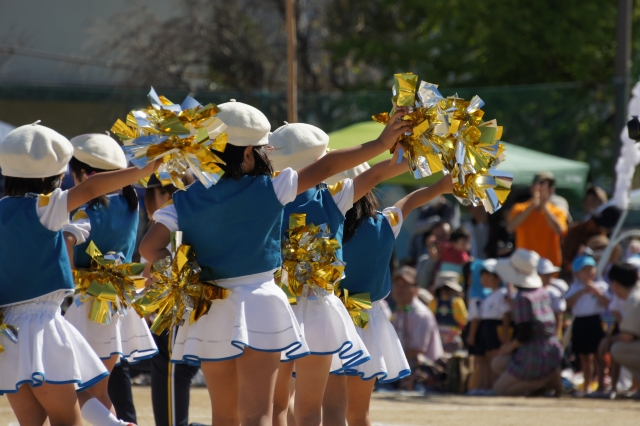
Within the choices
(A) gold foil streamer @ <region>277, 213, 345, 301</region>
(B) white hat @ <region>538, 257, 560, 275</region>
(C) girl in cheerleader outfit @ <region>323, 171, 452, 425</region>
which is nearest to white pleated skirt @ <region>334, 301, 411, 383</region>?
(C) girl in cheerleader outfit @ <region>323, 171, 452, 425</region>

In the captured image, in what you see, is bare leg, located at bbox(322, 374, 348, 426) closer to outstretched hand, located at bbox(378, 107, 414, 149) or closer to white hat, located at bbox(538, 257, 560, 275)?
outstretched hand, located at bbox(378, 107, 414, 149)

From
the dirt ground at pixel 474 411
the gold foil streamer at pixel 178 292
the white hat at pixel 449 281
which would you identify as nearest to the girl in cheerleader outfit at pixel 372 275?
the gold foil streamer at pixel 178 292

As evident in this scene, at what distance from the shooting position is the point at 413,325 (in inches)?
352

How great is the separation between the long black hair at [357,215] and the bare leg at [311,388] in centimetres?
67

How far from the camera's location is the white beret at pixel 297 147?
13.9ft

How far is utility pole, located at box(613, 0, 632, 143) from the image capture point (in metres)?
11.9

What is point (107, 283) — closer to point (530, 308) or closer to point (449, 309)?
point (530, 308)

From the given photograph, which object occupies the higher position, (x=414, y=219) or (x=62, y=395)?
(x=62, y=395)

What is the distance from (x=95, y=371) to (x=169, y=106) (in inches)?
44.5

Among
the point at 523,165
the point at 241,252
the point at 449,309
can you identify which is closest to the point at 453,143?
the point at 241,252

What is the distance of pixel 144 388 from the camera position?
8.50 metres

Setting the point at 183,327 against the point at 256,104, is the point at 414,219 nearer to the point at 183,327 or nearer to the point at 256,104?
the point at 256,104

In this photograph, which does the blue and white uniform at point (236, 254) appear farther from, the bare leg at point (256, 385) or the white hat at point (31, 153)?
the white hat at point (31, 153)

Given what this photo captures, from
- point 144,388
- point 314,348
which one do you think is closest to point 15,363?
point 314,348
